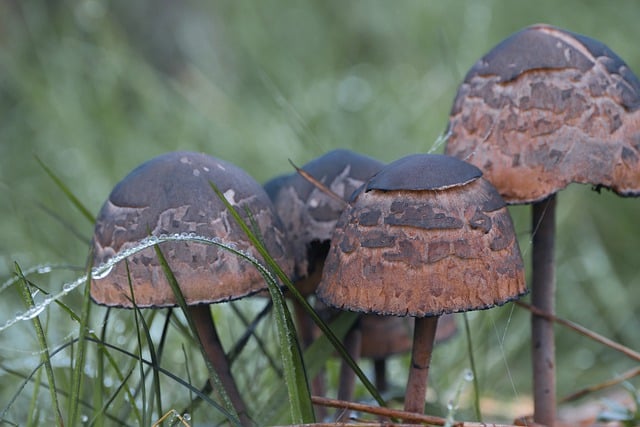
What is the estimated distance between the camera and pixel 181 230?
61.4 inches

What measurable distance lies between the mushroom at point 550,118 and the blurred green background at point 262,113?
53.1 inches

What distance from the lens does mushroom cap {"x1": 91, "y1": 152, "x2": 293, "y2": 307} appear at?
5.03ft

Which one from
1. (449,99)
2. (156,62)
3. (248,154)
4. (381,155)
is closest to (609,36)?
(449,99)

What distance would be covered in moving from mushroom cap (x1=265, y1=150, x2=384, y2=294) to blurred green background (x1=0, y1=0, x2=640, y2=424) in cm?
122

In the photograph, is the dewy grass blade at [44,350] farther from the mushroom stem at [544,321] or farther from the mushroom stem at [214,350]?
the mushroom stem at [544,321]

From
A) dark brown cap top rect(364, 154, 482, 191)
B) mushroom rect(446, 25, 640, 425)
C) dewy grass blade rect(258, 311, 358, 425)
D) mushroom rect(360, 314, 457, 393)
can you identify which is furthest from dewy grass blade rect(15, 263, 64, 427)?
mushroom rect(360, 314, 457, 393)

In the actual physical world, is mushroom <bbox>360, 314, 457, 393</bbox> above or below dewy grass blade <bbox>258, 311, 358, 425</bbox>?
above

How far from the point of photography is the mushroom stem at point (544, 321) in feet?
6.51

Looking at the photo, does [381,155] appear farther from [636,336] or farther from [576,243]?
[636,336]

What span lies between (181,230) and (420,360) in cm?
60

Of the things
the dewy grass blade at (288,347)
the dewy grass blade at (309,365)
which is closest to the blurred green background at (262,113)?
the dewy grass blade at (309,365)

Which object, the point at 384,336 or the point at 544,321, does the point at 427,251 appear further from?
the point at 384,336

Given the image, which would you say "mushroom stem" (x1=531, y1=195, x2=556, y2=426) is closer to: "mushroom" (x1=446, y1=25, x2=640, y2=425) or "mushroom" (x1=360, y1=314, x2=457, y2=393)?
"mushroom" (x1=446, y1=25, x2=640, y2=425)

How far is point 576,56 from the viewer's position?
1.76 meters
